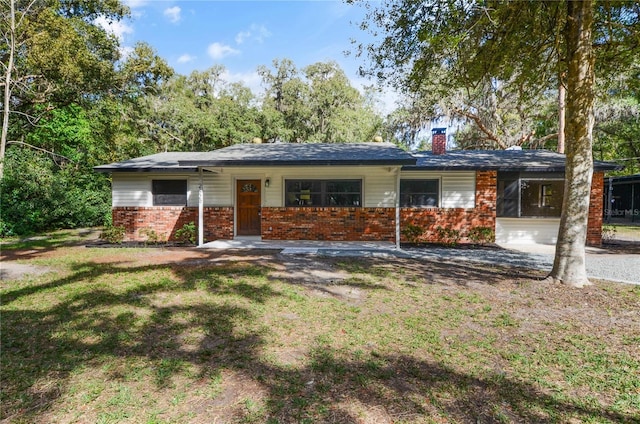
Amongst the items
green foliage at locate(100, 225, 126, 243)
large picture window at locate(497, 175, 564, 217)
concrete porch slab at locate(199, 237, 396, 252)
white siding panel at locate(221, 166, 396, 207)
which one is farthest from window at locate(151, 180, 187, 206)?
large picture window at locate(497, 175, 564, 217)

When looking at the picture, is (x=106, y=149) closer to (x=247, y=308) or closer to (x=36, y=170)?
(x=36, y=170)

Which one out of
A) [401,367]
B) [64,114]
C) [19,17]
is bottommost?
[401,367]

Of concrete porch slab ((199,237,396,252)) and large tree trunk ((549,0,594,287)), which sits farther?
concrete porch slab ((199,237,396,252))

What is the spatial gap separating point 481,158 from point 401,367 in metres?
10.1

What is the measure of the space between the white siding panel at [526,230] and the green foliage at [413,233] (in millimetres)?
2567

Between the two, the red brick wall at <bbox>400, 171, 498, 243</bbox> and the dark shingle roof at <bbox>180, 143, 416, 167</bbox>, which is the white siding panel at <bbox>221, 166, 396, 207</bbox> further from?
the red brick wall at <bbox>400, 171, 498, 243</bbox>

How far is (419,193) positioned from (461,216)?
1.52 metres

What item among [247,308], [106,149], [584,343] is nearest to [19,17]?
[106,149]

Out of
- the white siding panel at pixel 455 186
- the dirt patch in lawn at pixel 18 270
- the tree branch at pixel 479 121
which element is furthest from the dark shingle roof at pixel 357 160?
the tree branch at pixel 479 121

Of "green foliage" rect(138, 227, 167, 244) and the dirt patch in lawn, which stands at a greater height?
"green foliage" rect(138, 227, 167, 244)

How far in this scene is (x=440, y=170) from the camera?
10461mm

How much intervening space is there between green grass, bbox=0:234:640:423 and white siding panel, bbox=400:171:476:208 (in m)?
5.08

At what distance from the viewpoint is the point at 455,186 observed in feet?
35.5

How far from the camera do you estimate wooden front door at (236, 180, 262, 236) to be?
11297mm
